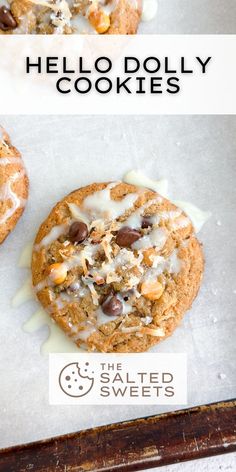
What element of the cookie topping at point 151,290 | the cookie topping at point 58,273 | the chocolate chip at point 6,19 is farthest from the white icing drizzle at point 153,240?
the chocolate chip at point 6,19

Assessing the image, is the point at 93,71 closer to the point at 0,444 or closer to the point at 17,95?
the point at 17,95

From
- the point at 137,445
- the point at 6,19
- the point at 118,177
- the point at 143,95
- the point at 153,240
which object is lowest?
the point at 137,445

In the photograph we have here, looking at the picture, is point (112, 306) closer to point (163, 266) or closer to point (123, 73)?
point (163, 266)

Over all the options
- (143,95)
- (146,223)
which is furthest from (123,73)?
(146,223)

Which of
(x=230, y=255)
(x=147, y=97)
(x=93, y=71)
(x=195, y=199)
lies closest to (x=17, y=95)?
(x=93, y=71)

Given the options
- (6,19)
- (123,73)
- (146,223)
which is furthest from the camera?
(123,73)
